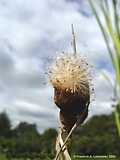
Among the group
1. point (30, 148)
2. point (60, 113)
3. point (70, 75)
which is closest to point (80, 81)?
point (70, 75)

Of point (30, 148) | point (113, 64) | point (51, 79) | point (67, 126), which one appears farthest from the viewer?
point (30, 148)

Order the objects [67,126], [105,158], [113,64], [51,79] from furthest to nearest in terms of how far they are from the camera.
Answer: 1. [105,158]
2. [51,79]
3. [67,126]
4. [113,64]

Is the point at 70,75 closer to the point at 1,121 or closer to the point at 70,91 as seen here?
the point at 70,91

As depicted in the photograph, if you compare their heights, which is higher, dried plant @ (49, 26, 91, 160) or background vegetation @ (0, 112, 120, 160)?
dried plant @ (49, 26, 91, 160)

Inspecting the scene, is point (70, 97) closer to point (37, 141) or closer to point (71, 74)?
point (71, 74)

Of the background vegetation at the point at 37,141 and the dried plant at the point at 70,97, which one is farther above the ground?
the dried plant at the point at 70,97

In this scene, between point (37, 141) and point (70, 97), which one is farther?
point (37, 141)

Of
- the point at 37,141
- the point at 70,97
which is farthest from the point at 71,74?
Answer: the point at 37,141

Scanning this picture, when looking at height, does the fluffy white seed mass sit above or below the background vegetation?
above
